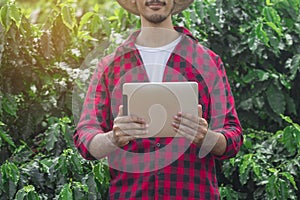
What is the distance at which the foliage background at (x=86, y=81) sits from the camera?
2910mm

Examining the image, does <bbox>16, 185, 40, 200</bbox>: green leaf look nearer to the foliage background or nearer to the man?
the foliage background

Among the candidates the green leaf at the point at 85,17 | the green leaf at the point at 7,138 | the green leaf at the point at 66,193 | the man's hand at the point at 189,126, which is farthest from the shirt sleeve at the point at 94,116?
the green leaf at the point at 85,17

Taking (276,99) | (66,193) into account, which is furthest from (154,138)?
(276,99)

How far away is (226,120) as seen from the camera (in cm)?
201

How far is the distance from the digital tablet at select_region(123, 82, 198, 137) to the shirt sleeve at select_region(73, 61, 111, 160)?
0.17m

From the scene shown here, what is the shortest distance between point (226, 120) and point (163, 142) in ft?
0.56

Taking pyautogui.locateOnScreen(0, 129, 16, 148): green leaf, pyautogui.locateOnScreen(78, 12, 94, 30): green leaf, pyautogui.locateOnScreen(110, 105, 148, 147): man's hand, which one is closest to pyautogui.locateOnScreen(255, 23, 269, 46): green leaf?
pyautogui.locateOnScreen(78, 12, 94, 30): green leaf

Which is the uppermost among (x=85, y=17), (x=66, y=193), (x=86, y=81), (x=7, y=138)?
(x=85, y=17)

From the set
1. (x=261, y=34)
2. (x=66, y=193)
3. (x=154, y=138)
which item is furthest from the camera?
(x=261, y=34)

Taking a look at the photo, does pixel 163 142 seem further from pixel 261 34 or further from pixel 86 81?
pixel 261 34

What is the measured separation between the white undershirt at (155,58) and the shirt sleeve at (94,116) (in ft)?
0.40

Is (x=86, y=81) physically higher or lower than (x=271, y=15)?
lower

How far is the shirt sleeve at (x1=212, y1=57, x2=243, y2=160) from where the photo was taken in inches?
77.1

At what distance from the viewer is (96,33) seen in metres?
3.41
